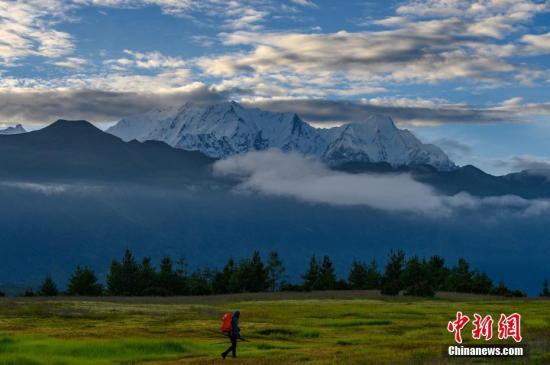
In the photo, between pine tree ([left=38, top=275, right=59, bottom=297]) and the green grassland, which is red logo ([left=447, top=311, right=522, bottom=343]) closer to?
the green grassland

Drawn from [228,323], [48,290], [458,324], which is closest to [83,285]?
[48,290]

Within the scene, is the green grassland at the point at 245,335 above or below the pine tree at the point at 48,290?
below

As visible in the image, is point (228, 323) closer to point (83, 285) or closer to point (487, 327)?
point (487, 327)

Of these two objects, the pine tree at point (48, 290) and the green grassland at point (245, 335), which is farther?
the pine tree at point (48, 290)

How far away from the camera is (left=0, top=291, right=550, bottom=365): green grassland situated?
200ft

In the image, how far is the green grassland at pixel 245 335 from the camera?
6105 centimetres

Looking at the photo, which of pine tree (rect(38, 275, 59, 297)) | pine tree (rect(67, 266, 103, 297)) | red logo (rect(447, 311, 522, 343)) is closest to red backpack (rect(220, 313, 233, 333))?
red logo (rect(447, 311, 522, 343))

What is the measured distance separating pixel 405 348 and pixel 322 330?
87.4 ft

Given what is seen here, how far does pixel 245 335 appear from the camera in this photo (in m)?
84.9

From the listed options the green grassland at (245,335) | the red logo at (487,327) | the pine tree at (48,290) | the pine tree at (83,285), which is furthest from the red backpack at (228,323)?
the pine tree at (83,285)

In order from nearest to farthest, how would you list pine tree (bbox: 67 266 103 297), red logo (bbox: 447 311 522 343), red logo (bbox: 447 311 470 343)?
red logo (bbox: 447 311 470 343), red logo (bbox: 447 311 522 343), pine tree (bbox: 67 266 103 297)

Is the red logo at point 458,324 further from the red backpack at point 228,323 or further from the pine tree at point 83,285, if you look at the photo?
the pine tree at point 83,285

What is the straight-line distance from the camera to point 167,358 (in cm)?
6384

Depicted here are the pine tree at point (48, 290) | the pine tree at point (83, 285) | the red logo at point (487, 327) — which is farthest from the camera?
the pine tree at point (83, 285)
